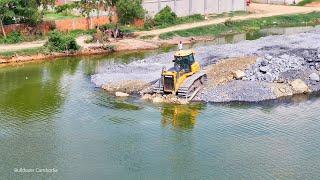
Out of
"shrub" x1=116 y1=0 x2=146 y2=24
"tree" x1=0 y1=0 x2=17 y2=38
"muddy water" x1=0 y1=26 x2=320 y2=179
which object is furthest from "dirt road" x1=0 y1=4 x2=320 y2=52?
"muddy water" x1=0 y1=26 x2=320 y2=179

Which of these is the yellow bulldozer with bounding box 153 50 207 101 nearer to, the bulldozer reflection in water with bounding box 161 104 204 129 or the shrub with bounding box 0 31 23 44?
the bulldozer reflection in water with bounding box 161 104 204 129

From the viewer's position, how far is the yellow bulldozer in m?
37.6

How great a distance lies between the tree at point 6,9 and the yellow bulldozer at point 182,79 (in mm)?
23434

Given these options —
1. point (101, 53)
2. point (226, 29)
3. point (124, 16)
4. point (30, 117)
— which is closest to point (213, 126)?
point (30, 117)

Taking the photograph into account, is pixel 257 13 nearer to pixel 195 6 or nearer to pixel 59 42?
pixel 195 6

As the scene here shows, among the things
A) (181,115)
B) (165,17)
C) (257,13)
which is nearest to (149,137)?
(181,115)

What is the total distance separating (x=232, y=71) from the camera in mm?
41688

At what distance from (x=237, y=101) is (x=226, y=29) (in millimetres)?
32355

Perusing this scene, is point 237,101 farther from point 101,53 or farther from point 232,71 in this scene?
point 101,53

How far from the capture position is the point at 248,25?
71.7 m

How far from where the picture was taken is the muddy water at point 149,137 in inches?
1065

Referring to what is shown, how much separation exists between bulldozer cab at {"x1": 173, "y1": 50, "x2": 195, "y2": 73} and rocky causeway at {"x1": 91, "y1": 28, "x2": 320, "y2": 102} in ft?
6.55

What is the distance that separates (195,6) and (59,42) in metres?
25.7

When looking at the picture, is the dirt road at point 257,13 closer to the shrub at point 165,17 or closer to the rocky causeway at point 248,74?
the shrub at point 165,17
